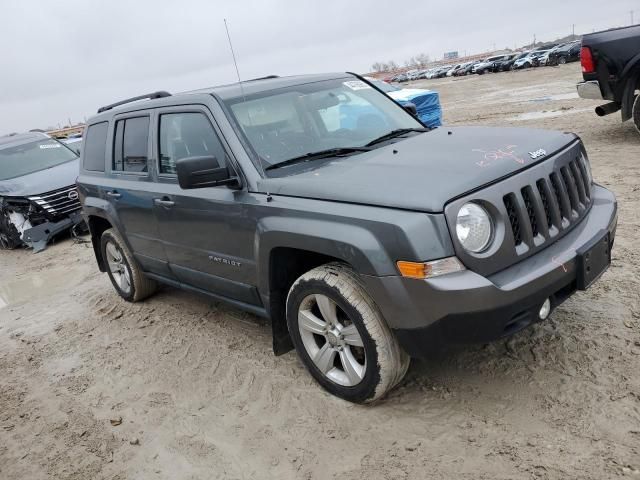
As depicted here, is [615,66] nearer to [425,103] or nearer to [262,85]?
[425,103]

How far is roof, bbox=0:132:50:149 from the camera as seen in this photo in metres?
10.7

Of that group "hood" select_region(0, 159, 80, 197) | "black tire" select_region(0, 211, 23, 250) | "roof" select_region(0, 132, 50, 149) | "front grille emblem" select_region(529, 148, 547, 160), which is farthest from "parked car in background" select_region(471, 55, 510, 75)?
"front grille emblem" select_region(529, 148, 547, 160)

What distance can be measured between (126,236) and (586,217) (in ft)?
12.2

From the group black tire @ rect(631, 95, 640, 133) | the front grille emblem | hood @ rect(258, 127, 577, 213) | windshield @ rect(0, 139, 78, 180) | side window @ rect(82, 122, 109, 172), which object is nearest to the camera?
hood @ rect(258, 127, 577, 213)

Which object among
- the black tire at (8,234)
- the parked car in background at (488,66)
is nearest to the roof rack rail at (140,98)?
the black tire at (8,234)

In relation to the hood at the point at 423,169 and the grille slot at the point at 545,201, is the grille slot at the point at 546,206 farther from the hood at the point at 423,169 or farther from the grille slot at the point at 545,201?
the hood at the point at 423,169

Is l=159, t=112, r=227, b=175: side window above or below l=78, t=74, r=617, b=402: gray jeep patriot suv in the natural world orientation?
above

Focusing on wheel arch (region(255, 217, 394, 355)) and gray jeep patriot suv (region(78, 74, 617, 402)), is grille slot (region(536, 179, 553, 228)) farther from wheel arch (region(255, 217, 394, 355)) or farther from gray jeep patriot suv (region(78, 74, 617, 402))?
wheel arch (region(255, 217, 394, 355))

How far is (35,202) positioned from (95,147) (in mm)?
4517

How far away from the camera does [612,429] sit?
2.64 m

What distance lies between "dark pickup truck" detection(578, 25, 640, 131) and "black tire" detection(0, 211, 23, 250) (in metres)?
9.49

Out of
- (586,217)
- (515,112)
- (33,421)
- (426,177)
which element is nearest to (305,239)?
(426,177)

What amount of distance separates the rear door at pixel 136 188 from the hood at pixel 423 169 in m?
1.46

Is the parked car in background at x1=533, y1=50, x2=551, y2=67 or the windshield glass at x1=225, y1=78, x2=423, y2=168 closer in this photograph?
the windshield glass at x1=225, y1=78, x2=423, y2=168
